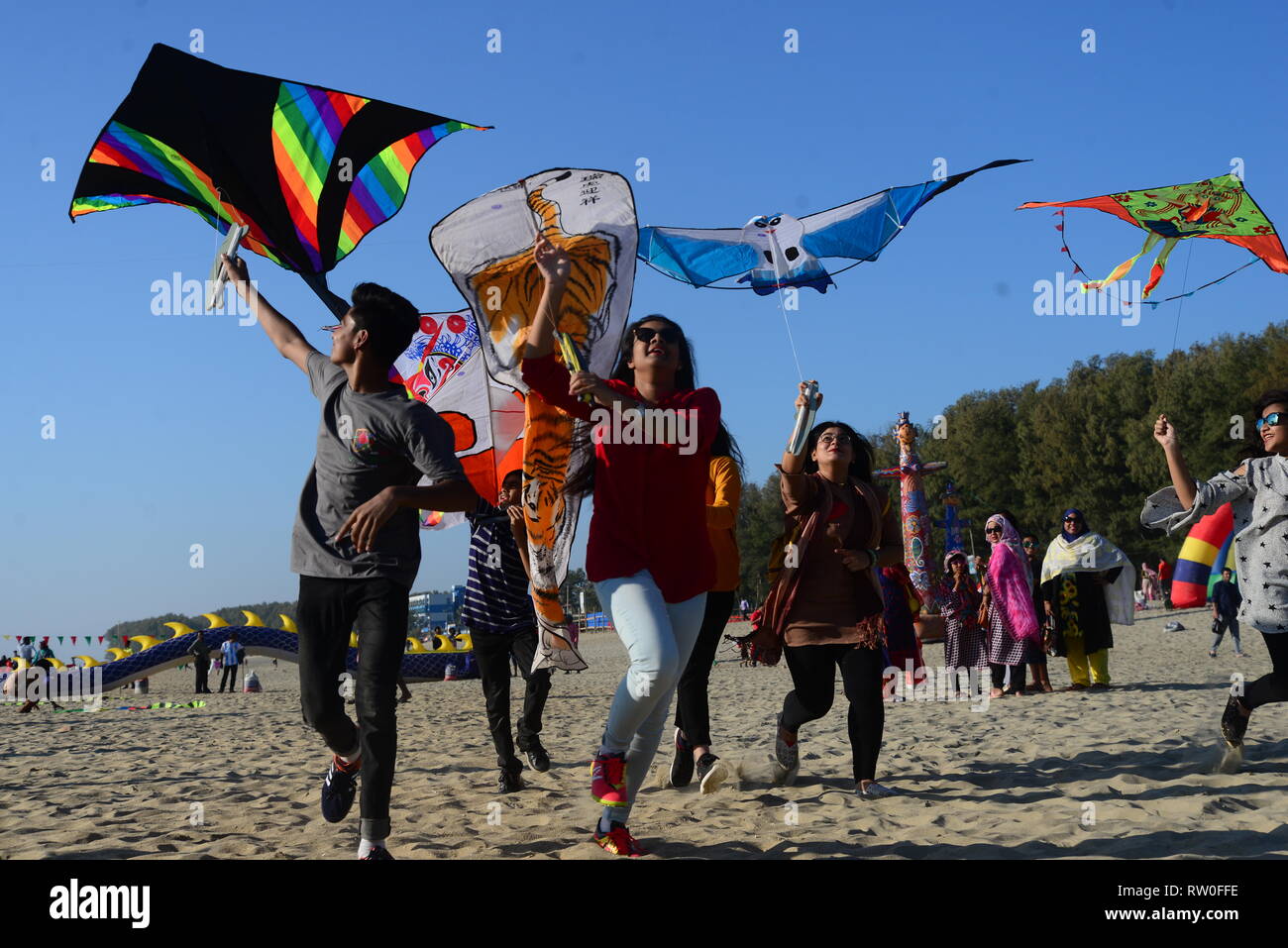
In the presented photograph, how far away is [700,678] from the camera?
18.6ft

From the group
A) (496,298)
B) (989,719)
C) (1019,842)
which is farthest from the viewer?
(989,719)

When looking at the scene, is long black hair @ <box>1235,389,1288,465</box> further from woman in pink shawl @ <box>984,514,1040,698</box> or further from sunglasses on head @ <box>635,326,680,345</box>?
woman in pink shawl @ <box>984,514,1040,698</box>

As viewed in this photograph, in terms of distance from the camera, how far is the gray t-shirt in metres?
3.83

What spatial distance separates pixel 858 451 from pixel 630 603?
7.78 ft

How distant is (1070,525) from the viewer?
12.1 metres

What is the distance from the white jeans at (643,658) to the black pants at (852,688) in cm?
138

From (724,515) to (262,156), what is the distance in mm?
3828

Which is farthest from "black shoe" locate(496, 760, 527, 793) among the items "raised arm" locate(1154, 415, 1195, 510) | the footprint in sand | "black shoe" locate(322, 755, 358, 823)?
the footprint in sand

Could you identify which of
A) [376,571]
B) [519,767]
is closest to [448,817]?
[519,767]

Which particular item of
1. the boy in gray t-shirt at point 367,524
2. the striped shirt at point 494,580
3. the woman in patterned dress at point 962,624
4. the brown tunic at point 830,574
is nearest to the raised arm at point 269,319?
the boy in gray t-shirt at point 367,524

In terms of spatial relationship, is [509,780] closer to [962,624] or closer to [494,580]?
[494,580]

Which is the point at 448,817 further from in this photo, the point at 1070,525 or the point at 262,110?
the point at 1070,525

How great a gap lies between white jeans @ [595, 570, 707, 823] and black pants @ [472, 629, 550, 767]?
1.69 meters

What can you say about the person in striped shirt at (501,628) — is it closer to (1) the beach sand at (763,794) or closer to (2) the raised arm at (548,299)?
(1) the beach sand at (763,794)
